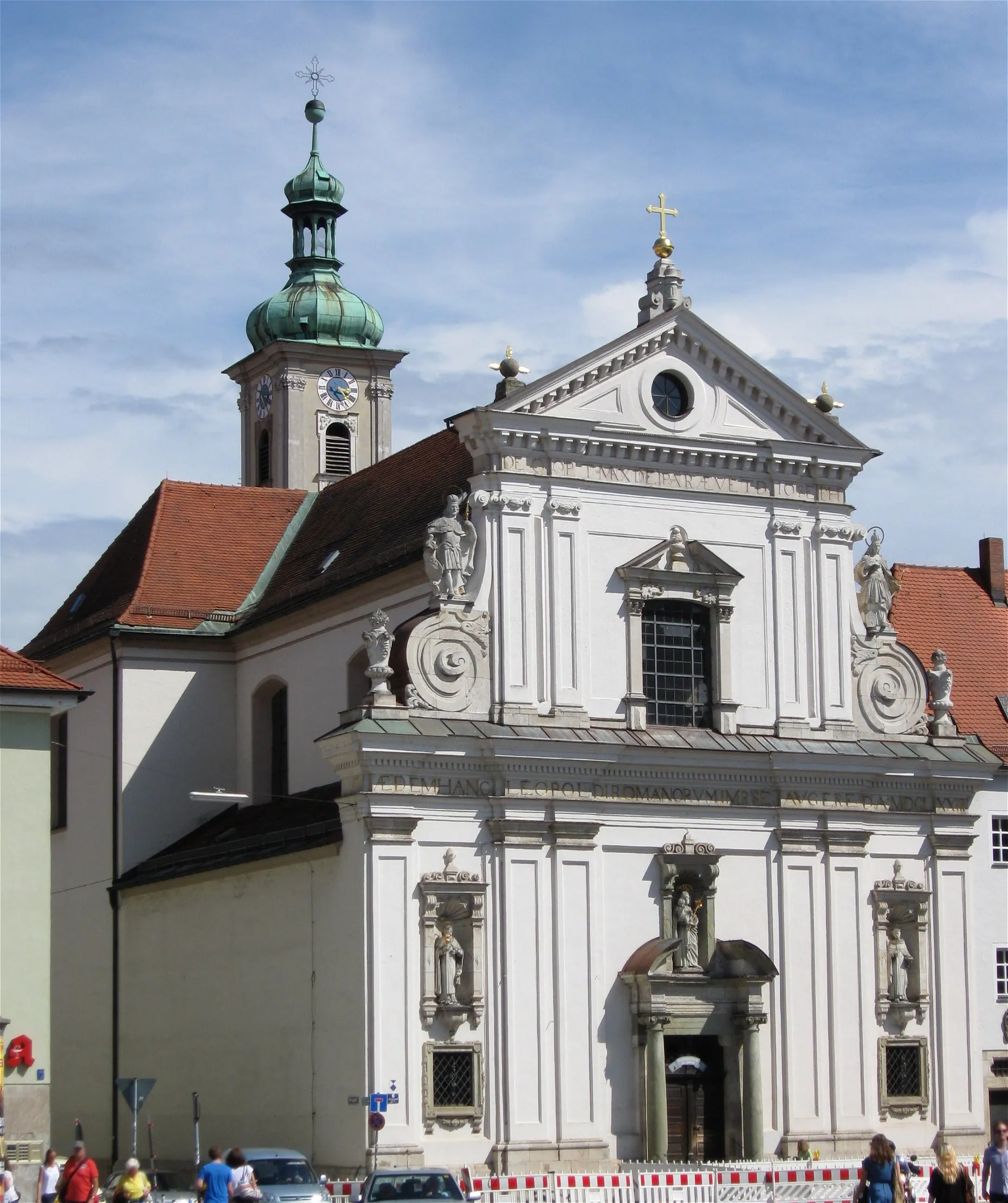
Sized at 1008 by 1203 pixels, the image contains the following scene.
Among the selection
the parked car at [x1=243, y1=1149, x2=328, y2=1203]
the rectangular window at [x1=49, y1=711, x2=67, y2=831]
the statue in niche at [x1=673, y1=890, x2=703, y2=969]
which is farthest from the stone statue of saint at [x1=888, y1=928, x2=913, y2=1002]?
the rectangular window at [x1=49, y1=711, x2=67, y2=831]

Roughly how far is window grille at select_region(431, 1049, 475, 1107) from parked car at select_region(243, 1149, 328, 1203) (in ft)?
17.3

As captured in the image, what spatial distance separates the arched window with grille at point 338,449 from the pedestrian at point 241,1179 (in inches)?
1328

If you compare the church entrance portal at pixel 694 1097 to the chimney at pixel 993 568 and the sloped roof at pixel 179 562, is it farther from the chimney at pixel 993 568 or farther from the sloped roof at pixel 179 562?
the chimney at pixel 993 568

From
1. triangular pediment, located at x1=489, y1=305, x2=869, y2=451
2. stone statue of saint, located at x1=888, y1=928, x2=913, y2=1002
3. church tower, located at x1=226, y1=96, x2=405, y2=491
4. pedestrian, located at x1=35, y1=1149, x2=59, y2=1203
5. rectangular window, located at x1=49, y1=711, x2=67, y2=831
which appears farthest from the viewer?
church tower, located at x1=226, y1=96, x2=405, y2=491

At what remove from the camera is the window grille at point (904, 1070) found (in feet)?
146

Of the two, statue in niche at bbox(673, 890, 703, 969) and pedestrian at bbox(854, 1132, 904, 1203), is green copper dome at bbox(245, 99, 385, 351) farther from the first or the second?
pedestrian at bbox(854, 1132, 904, 1203)

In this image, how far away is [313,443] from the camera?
62.3m

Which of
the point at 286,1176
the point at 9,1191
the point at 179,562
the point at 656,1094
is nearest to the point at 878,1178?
the point at 286,1176

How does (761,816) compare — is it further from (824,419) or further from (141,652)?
(141,652)

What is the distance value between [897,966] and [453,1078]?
31.0 ft

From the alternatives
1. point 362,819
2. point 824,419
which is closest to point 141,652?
point 362,819

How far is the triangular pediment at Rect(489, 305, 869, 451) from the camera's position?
142ft

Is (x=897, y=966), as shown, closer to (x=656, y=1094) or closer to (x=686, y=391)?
(x=656, y=1094)

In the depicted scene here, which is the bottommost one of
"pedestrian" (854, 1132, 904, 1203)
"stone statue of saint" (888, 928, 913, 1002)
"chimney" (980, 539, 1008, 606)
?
"pedestrian" (854, 1132, 904, 1203)
